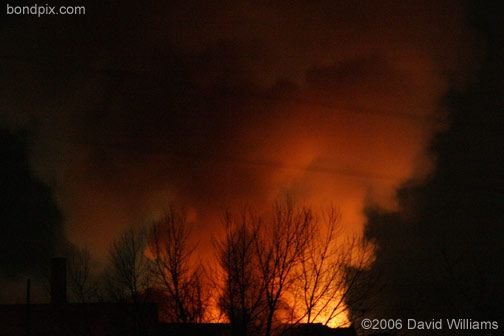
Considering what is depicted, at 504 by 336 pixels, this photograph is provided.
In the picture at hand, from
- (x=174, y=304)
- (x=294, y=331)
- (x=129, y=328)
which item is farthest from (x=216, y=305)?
(x=129, y=328)

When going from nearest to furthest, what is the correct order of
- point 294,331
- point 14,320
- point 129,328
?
point 294,331
point 129,328
point 14,320

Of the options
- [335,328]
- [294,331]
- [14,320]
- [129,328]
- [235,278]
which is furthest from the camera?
[14,320]

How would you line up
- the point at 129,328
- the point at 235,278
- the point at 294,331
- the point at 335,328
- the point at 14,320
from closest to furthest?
the point at 235,278 → the point at 294,331 → the point at 335,328 → the point at 129,328 → the point at 14,320

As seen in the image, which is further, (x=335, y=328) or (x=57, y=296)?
(x=57, y=296)

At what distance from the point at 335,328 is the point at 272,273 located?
539 cm

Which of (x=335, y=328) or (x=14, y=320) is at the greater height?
(x=14, y=320)

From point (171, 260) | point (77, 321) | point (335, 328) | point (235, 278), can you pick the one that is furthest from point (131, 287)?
point (77, 321)

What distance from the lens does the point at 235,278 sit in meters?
21.9

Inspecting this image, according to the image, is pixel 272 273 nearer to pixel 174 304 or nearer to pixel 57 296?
pixel 174 304

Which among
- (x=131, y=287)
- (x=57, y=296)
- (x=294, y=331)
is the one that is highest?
(x=57, y=296)

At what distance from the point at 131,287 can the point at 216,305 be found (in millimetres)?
3237

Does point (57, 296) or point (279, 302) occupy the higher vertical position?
point (57, 296)

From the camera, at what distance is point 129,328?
97.7 feet

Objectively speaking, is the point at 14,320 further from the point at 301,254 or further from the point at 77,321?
the point at 301,254
